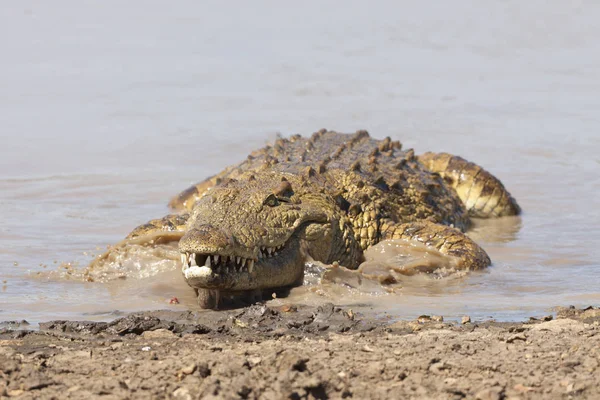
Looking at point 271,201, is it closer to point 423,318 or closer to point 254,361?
point 423,318

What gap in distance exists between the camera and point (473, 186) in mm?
11953

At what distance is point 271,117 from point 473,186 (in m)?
6.50

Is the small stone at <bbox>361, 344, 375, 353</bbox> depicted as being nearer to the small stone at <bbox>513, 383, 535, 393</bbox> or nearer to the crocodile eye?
the small stone at <bbox>513, 383, 535, 393</bbox>

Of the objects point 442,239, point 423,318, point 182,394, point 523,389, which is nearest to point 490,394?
point 523,389

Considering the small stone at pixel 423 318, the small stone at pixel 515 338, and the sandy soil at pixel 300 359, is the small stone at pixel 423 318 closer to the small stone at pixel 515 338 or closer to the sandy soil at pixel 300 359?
the sandy soil at pixel 300 359

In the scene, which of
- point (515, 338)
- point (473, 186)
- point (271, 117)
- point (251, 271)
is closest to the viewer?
point (515, 338)

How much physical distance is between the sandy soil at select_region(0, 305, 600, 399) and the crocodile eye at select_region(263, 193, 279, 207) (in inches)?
57.2

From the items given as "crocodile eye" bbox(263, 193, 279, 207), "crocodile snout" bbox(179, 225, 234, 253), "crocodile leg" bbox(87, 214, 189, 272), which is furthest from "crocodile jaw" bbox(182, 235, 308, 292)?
"crocodile leg" bbox(87, 214, 189, 272)

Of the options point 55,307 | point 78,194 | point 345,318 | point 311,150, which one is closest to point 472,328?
point 345,318

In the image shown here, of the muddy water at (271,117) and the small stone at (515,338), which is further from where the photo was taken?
the muddy water at (271,117)

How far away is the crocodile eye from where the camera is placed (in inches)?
311

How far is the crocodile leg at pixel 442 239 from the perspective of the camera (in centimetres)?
901

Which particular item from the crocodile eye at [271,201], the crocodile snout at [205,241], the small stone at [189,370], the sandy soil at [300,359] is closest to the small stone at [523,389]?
the sandy soil at [300,359]

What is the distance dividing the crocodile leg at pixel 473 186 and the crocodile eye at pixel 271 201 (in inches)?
167
